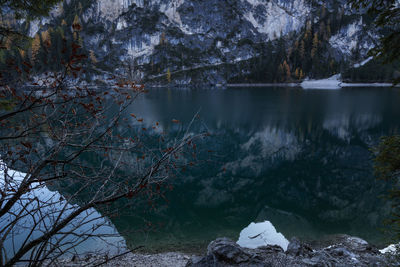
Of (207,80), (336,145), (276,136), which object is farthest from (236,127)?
(207,80)

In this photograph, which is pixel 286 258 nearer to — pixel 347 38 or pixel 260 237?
pixel 260 237

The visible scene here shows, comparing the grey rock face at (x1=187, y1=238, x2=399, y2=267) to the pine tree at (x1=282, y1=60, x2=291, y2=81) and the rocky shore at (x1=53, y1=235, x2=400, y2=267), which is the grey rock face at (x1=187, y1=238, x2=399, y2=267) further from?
the pine tree at (x1=282, y1=60, x2=291, y2=81)

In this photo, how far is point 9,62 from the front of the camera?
3543mm

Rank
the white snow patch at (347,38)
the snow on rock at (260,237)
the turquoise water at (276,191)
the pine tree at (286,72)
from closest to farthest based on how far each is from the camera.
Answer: the snow on rock at (260,237) < the turquoise water at (276,191) < the pine tree at (286,72) < the white snow patch at (347,38)

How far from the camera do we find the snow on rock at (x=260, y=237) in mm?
11492

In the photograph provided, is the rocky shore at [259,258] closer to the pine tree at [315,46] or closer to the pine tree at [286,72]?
the pine tree at [286,72]

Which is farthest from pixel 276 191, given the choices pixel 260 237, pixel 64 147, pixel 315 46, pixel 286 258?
pixel 315 46

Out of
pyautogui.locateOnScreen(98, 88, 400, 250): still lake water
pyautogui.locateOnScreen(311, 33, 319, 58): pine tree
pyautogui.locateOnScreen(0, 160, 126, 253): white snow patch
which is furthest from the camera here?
pyautogui.locateOnScreen(311, 33, 319, 58): pine tree

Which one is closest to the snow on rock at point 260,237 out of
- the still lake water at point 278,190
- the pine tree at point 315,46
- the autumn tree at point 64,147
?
the still lake water at point 278,190

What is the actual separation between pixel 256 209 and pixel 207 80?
17063 cm

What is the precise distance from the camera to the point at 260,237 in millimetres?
12133

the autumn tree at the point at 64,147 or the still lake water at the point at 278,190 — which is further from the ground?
the autumn tree at the point at 64,147

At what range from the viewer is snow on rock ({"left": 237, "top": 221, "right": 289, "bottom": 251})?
11.5m

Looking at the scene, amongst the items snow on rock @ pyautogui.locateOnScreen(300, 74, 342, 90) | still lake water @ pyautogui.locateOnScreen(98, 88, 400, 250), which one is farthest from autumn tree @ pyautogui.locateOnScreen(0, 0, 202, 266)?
snow on rock @ pyautogui.locateOnScreen(300, 74, 342, 90)
